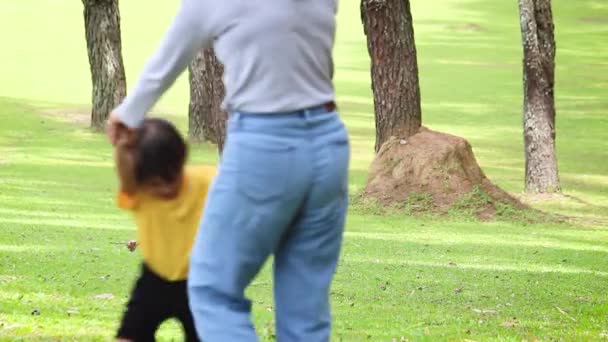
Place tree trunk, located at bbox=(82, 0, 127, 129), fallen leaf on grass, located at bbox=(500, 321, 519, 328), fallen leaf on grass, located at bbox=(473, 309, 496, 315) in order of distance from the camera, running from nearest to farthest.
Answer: fallen leaf on grass, located at bbox=(500, 321, 519, 328)
fallen leaf on grass, located at bbox=(473, 309, 496, 315)
tree trunk, located at bbox=(82, 0, 127, 129)

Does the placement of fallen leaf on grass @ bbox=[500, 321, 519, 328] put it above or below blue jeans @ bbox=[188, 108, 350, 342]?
below

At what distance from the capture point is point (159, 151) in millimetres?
4797

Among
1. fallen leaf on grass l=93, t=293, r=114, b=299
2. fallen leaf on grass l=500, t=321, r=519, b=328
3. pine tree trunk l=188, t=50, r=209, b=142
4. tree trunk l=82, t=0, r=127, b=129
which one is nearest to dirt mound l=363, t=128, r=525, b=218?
fallen leaf on grass l=500, t=321, r=519, b=328

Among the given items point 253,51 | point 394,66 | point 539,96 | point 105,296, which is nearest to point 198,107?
point 539,96

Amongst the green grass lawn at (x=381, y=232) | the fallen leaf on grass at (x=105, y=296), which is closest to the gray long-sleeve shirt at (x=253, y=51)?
the green grass lawn at (x=381, y=232)

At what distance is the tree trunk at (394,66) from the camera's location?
18172mm

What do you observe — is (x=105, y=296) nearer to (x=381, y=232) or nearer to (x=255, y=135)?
(x=255, y=135)

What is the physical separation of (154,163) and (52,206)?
12.1m

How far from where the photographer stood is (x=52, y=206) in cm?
1662

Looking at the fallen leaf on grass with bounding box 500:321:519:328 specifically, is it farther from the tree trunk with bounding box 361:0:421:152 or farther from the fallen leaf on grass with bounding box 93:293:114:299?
the tree trunk with bounding box 361:0:421:152

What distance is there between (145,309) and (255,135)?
935 mm

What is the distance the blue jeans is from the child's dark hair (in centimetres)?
20

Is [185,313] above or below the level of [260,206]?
below

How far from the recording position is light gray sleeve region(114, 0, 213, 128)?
4.72 meters
